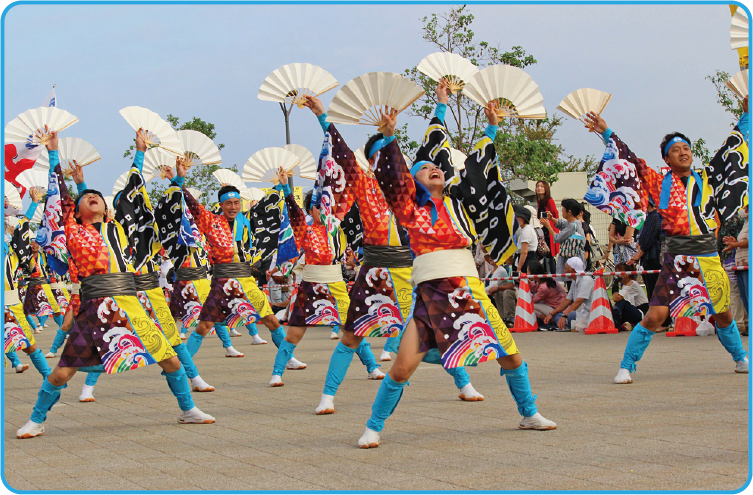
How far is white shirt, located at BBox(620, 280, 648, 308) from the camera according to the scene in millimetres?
11352

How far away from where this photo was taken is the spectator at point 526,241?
12.1 m

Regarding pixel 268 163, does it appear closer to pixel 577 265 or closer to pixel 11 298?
pixel 11 298

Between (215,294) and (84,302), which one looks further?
(215,294)

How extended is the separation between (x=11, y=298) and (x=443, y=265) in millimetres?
5667

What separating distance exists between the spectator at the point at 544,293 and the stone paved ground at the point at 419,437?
4081mm

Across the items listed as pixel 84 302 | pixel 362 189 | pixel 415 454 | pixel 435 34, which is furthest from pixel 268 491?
pixel 435 34

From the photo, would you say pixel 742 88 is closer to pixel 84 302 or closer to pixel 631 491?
pixel 631 491

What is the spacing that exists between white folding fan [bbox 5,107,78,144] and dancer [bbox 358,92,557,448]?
313cm

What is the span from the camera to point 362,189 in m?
6.31

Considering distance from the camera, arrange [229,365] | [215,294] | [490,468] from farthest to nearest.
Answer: [229,365], [215,294], [490,468]

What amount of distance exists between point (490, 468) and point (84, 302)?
3121 millimetres

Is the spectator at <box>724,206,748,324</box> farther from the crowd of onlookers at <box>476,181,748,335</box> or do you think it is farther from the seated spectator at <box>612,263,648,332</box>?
the seated spectator at <box>612,263,648,332</box>

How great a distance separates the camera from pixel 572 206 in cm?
1132

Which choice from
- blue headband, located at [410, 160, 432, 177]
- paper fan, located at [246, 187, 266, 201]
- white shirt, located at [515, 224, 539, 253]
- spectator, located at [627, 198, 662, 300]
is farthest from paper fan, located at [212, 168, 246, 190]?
blue headband, located at [410, 160, 432, 177]
